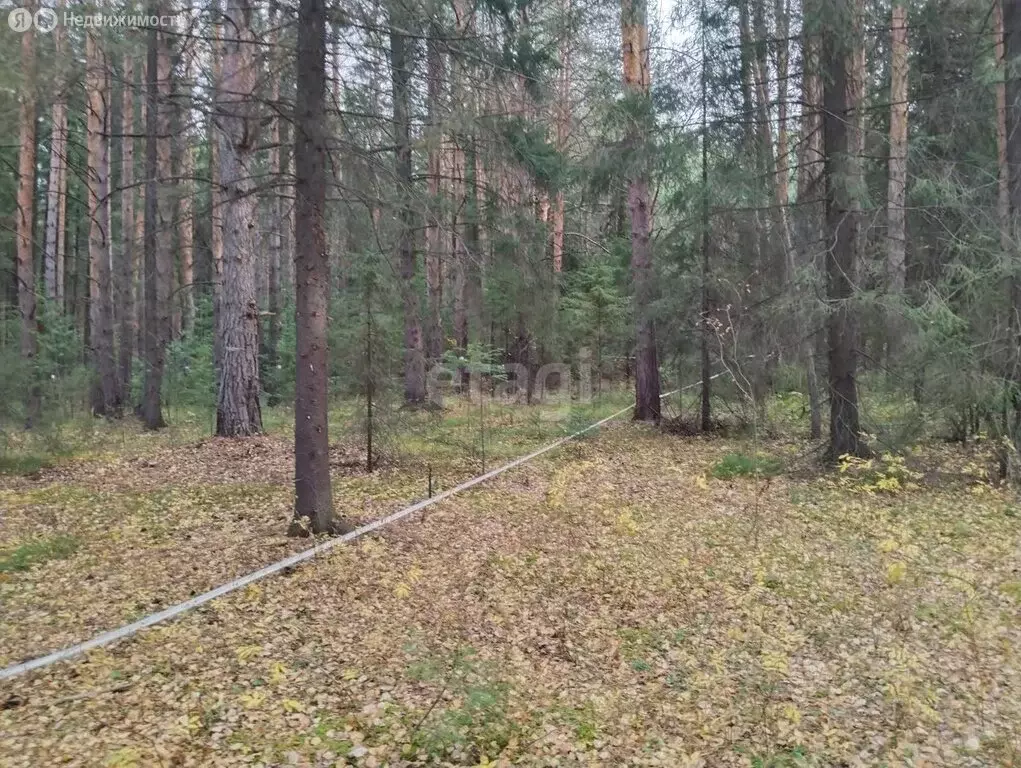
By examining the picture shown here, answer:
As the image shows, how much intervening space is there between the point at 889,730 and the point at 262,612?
12.8 feet

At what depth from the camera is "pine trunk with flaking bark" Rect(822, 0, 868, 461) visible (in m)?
8.80

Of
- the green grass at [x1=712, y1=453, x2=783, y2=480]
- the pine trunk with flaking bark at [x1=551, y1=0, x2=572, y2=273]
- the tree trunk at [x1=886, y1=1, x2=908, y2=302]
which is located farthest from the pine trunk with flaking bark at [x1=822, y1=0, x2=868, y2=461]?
the pine trunk with flaking bark at [x1=551, y1=0, x2=572, y2=273]

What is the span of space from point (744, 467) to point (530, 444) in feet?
12.3

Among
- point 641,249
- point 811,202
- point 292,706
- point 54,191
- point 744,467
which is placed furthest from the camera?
point 54,191

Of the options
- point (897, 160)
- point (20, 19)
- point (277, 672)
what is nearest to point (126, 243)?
point (20, 19)

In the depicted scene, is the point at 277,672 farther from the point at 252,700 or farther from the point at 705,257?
the point at 705,257

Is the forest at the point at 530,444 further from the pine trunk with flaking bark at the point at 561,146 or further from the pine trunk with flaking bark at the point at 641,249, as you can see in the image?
the pine trunk with flaking bark at the point at 561,146

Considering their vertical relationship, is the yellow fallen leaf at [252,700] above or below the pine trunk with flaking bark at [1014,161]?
below

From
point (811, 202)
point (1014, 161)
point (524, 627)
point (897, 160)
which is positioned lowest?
point (524, 627)

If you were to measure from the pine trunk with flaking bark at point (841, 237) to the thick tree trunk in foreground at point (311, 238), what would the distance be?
20.9ft

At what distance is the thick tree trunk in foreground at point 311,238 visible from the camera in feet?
18.7

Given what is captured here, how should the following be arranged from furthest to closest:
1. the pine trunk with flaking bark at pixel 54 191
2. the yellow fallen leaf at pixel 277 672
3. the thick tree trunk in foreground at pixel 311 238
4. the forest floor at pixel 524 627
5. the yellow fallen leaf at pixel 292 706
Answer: the pine trunk with flaking bark at pixel 54 191
the thick tree trunk in foreground at pixel 311 238
the yellow fallen leaf at pixel 277 672
the yellow fallen leaf at pixel 292 706
the forest floor at pixel 524 627

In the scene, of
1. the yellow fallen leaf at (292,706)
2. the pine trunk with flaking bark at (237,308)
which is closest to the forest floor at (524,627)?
the yellow fallen leaf at (292,706)

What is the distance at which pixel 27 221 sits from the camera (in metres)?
13.1
